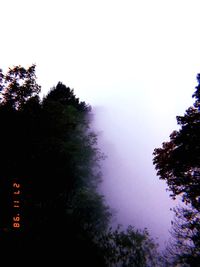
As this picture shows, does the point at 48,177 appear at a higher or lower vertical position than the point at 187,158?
higher

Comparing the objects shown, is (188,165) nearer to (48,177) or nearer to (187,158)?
(187,158)

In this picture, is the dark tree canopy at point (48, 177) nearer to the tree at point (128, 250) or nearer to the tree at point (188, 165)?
the tree at point (128, 250)

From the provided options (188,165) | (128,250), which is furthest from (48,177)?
(128,250)

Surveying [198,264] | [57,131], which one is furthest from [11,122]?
[198,264]

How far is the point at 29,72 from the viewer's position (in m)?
29.1

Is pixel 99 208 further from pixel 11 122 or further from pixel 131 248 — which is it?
pixel 11 122
